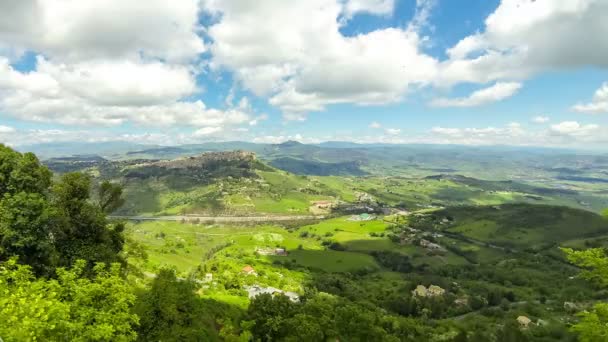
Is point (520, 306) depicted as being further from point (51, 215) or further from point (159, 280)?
point (51, 215)

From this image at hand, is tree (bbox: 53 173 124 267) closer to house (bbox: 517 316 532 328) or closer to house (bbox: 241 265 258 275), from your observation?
house (bbox: 241 265 258 275)

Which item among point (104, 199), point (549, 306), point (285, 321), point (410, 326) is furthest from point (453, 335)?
point (104, 199)

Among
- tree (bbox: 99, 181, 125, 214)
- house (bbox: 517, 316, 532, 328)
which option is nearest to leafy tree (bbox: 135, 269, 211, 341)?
tree (bbox: 99, 181, 125, 214)

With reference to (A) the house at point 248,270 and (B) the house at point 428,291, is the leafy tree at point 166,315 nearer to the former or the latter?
(A) the house at point 248,270

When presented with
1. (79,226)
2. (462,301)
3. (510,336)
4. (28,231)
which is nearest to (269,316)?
(79,226)

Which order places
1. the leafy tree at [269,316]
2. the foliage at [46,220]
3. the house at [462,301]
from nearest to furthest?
the foliage at [46,220], the leafy tree at [269,316], the house at [462,301]

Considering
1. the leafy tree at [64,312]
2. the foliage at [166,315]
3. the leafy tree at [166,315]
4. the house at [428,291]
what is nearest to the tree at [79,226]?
the foliage at [166,315]

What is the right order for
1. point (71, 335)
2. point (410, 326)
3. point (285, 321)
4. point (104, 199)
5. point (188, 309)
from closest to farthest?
point (71, 335) → point (188, 309) → point (285, 321) → point (104, 199) → point (410, 326)
